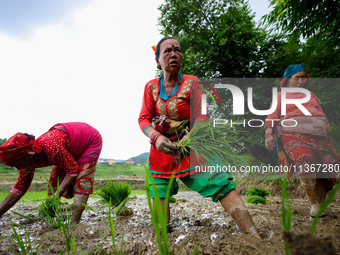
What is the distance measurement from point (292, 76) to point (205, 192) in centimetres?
200

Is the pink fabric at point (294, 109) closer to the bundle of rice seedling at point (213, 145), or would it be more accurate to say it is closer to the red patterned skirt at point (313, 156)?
the red patterned skirt at point (313, 156)

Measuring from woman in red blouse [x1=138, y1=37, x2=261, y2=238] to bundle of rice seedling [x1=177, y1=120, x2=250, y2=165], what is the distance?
9cm

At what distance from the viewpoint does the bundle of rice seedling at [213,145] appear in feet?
5.36

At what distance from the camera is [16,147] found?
2117 mm

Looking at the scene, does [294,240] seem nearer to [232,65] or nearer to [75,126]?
[75,126]

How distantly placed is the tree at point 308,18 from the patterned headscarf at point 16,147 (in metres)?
6.04

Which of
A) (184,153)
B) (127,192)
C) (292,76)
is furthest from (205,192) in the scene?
(292,76)

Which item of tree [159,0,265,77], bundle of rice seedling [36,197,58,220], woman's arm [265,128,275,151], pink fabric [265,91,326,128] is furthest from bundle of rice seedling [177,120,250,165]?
tree [159,0,265,77]

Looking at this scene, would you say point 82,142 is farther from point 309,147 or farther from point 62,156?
point 309,147

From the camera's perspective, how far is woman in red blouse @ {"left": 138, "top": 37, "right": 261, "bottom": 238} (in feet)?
5.46

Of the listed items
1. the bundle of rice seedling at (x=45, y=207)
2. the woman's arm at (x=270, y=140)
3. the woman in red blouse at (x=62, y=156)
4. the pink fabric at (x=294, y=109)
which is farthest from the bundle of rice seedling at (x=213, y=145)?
the bundle of rice seedling at (x=45, y=207)

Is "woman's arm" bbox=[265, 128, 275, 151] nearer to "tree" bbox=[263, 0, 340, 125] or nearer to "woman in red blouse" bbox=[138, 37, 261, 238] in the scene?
"woman in red blouse" bbox=[138, 37, 261, 238]

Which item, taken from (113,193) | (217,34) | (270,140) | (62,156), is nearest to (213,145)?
(270,140)

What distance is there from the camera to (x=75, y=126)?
2701 mm
